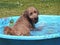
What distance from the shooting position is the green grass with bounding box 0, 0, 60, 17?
941cm

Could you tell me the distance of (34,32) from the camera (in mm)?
5988

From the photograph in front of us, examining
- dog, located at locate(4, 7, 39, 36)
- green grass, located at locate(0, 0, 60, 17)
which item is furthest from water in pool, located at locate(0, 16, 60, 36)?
green grass, located at locate(0, 0, 60, 17)

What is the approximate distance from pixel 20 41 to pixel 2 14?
4304 millimetres

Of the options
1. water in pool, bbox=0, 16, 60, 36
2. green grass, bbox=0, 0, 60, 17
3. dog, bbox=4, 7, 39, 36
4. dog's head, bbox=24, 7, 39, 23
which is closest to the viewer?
dog, bbox=4, 7, 39, 36

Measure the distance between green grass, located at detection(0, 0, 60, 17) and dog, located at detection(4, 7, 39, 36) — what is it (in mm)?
2913

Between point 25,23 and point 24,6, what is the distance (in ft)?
14.1

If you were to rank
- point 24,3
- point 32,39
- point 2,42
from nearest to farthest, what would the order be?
point 32,39
point 2,42
point 24,3

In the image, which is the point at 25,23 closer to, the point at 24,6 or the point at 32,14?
the point at 32,14

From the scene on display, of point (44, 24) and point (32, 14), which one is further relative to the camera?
point (44, 24)

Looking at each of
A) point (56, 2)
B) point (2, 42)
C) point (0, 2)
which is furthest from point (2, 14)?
point (2, 42)

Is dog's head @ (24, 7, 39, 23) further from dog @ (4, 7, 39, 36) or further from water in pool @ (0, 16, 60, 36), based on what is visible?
water in pool @ (0, 16, 60, 36)

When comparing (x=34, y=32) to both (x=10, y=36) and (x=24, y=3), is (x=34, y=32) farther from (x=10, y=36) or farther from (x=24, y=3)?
(x=24, y=3)

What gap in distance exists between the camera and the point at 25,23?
6.03 m

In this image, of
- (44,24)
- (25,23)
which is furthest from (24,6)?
(25,23)
